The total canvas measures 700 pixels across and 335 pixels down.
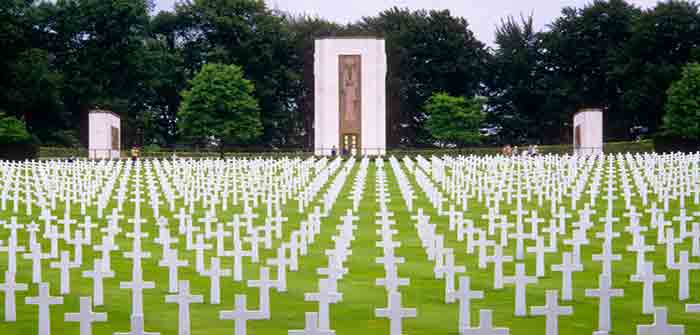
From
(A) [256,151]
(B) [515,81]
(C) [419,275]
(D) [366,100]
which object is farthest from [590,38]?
(C) [419,275]

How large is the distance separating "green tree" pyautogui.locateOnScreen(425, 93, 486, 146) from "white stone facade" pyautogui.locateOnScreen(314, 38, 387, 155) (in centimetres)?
698

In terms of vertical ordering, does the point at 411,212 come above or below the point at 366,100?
below

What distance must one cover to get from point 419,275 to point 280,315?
7.89 ft

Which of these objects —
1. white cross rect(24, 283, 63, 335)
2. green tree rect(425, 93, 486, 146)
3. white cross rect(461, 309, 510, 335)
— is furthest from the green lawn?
green tree rect(425, 93, 486, 146)

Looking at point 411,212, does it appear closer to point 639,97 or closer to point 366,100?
point 366,100

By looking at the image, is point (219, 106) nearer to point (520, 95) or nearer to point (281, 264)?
point (520, 95)

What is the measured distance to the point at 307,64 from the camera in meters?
65.7

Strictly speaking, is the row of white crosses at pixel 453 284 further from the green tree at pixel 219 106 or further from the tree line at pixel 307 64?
the tree line at pixel 307 64

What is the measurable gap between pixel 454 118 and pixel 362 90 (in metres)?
8.11

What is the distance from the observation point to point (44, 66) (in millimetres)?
56781

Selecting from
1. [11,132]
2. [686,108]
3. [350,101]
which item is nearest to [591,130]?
[686,108]

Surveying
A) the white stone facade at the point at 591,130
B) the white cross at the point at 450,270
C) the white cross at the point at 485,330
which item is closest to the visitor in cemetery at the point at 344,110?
the white stone facade at the point at 591,130

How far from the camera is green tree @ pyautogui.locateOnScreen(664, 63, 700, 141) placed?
5181 cm

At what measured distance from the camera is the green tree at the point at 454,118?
60.1 metres
